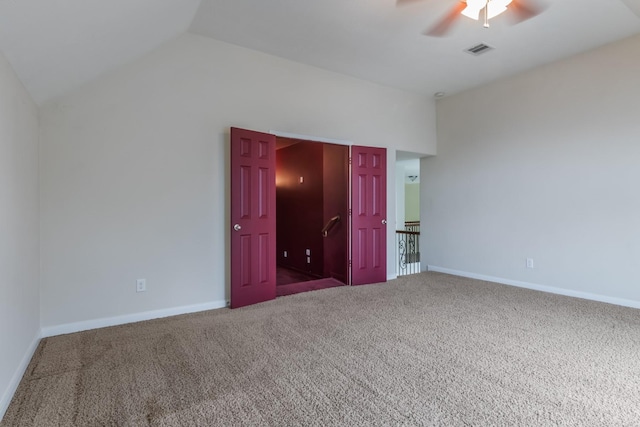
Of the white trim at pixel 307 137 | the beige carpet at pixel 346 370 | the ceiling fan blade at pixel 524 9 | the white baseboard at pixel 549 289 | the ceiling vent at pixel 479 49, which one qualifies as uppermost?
the ceiling vent at pixel 479 49

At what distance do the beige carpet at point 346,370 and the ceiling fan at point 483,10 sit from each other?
2.70 m

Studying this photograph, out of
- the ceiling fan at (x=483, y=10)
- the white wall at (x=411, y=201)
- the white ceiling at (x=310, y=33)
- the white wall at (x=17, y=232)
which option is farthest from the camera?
the white wall at (x=411, y=201)

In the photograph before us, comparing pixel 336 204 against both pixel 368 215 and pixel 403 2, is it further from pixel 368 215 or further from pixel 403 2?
pixel 403 2

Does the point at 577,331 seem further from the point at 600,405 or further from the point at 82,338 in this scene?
the point at 82,338

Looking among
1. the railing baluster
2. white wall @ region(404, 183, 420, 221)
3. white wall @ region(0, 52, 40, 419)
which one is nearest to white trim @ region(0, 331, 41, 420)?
white wall @ region(0, 52, 40, 419)

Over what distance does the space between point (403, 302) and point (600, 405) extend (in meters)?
2.03

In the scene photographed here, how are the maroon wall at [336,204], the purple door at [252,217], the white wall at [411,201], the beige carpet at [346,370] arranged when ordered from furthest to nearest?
the white wall at [411,201]
the maroon wall at [336,204]
the purple door at [252,217]
the beige carpet at [346,370]

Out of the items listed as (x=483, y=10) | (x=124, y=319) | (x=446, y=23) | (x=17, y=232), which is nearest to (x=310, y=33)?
(x=446, y=23)

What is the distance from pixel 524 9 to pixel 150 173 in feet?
12.4

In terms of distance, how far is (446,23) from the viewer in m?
3.06

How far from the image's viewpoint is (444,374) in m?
2.06

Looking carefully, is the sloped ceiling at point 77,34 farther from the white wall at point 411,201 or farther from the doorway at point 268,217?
the white wall at point 411,201

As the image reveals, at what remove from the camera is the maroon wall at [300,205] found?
5.46 m

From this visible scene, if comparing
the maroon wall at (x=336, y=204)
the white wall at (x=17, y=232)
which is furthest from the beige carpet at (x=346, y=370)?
the maroon wall at (x=336, y=204)
